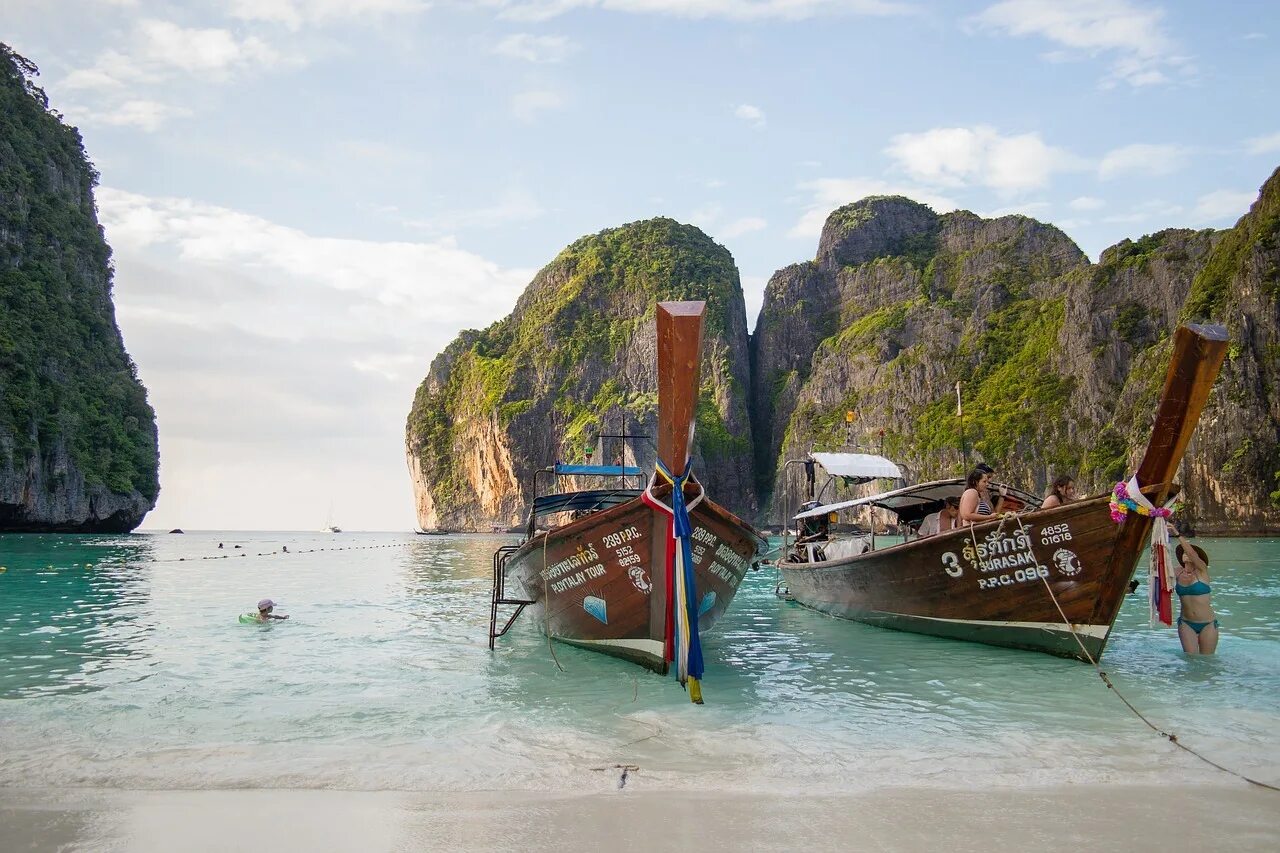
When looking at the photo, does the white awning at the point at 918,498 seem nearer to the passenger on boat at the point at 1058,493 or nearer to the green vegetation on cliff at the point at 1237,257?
the passenger on boat at the point at 1058,493

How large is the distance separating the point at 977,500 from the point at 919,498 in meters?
3.01

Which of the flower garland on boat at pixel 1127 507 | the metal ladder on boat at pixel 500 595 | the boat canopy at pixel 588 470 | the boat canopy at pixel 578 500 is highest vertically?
the boat canopy at pixel 588 470

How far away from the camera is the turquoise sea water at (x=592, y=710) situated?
531 centimetres

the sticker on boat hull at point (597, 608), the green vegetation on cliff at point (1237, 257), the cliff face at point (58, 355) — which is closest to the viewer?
the sticker on boat hull at point (597, 608)

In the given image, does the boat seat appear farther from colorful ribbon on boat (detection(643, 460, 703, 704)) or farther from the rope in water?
colorful ribbon on boat (detection(643, 460, 703, 704))

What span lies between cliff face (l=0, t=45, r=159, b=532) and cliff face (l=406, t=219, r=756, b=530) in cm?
4229

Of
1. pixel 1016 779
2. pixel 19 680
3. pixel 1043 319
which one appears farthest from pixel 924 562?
pixel 1043 319

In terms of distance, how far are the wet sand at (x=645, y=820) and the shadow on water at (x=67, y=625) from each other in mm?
4896

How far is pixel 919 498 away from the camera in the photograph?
12.9 m

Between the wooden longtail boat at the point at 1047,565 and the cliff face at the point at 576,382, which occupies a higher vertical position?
the cliff face at the point at 576,382

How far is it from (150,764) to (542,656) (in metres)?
5.28

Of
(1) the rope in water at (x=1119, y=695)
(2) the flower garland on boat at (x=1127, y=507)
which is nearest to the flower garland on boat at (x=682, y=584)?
(1) the rope in water at (x=1119, y=695)

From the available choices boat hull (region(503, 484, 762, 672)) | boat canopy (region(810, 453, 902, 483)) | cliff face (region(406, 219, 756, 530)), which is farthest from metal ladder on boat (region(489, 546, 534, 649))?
cliff face (region(406, 219, 756, 530))

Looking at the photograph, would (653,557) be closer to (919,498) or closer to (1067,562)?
(1067,562)
